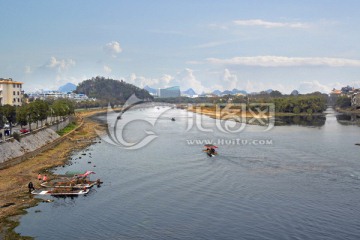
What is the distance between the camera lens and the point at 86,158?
2237 inches

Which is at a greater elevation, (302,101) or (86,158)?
(302,101)

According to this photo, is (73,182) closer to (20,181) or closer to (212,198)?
(20,181)

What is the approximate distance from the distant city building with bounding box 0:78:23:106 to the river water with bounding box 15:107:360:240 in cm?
4468

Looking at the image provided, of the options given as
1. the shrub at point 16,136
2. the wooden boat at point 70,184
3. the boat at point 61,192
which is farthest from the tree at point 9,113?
the boat at point 61,192

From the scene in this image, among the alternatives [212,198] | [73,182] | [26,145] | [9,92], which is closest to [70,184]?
[73,182]

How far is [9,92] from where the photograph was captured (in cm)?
9669

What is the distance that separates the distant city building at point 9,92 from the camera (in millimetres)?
94750

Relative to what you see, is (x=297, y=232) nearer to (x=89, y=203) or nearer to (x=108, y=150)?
(x=89, y=203)

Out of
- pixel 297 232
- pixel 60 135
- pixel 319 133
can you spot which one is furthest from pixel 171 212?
pixel 319 133

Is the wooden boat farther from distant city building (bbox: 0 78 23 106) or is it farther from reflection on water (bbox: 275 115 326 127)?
reflection on water (bbox: 275 115 326 127)

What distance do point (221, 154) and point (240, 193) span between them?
21142 millimetres

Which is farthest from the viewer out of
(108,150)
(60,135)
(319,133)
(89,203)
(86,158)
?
(319,133)

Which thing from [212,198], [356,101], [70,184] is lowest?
[212,198]

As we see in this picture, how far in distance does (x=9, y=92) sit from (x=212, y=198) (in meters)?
75.5
